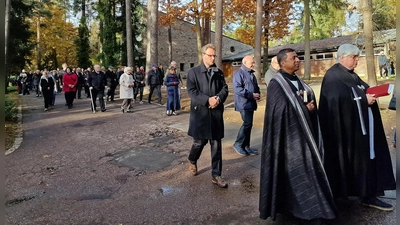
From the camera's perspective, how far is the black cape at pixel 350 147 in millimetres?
3902

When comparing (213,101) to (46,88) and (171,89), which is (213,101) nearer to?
(171,89)

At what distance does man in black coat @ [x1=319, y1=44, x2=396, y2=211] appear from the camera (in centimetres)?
390

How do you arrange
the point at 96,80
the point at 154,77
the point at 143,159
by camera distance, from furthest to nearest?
the point at 154,77 → the point at 96,80 → the point at 143,159

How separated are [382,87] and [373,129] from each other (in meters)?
0.53

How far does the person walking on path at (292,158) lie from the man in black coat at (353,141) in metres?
0.43

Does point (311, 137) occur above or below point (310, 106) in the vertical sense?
below

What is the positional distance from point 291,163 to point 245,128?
3035 millimetres

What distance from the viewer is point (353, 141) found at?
3916mm

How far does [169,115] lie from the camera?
39.3 feet

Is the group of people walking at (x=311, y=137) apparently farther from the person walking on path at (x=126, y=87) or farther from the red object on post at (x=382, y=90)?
the person walking on path at (x=126, y=87)

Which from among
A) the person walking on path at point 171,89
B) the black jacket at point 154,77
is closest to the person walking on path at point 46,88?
the black jacket at point 154,77

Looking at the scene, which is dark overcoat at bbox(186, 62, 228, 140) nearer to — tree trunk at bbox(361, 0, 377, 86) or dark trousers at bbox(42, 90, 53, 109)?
tree trunk at bbox(361, 0, 377, 86)

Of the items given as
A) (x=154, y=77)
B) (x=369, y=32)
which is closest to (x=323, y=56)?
(x=369, y=32)

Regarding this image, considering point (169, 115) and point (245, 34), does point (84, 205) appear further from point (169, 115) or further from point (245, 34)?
point (245, 34)
